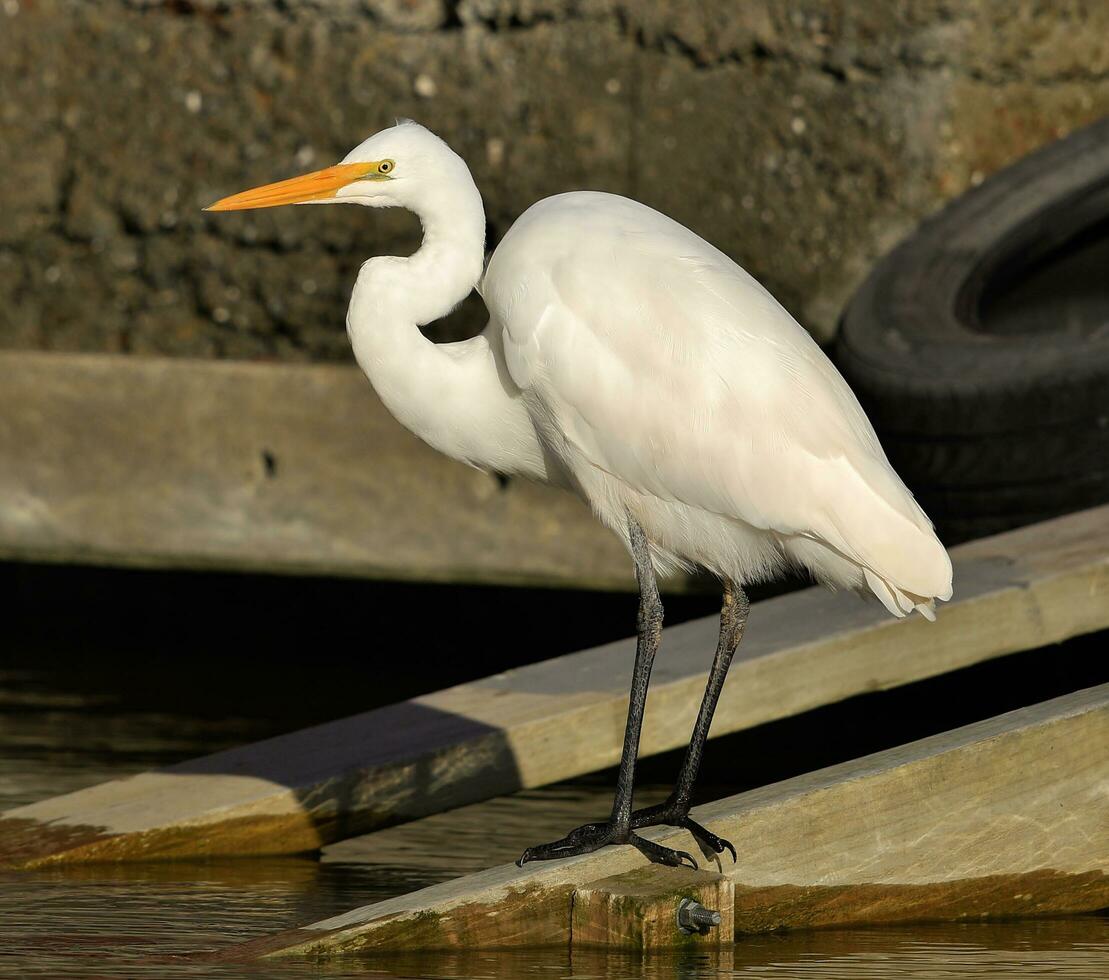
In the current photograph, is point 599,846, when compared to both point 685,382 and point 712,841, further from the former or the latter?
point 685,382

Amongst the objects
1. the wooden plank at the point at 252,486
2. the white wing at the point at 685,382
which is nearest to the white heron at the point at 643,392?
the white wing at the point at 685,382

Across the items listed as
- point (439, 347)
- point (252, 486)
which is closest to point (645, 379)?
point (439, 347)

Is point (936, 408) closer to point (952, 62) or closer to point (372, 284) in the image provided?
point (952, 62)

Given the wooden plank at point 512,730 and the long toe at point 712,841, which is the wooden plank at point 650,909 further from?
the wooden plank at point 512,730

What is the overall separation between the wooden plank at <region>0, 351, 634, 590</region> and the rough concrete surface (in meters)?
0.49

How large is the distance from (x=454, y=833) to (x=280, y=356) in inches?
112

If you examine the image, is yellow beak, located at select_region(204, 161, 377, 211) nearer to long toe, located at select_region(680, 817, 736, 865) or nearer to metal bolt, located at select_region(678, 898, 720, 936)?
long toe, located at select_region(680, 817, 736, 865)

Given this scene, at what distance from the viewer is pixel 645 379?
401 centimetres

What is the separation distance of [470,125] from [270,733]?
2.46 meters

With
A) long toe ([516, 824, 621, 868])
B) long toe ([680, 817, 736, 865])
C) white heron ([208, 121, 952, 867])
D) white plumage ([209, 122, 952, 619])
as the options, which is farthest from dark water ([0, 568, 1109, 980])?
white plumage ([209, 122, 952, 619])

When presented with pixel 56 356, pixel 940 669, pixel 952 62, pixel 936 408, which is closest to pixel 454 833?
pixel 940 669

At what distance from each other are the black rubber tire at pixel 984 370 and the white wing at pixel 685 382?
63.0 inches

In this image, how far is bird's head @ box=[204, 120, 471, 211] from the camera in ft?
13.8

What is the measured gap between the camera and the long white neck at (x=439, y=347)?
420cm
